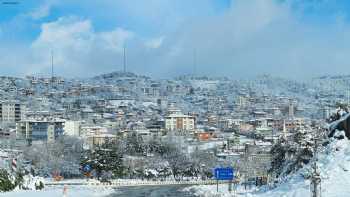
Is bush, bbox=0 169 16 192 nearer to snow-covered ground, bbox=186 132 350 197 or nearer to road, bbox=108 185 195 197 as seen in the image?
road, bbox=108 185 195 197

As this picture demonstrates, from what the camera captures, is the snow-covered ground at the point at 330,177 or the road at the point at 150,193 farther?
the road at the point at 150,193

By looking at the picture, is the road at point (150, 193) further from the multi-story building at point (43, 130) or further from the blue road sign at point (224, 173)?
the multi-story building at point (43, 130)

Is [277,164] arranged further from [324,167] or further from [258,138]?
[258,138]

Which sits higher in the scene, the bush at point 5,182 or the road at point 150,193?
the bush at point 5,182

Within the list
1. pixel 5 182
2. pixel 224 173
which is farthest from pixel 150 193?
pixel 5 182

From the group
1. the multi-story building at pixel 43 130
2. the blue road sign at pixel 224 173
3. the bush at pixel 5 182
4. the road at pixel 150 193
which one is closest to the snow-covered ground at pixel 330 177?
the blue road sign at pixel 224 173

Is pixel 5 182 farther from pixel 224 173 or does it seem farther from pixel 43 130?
pixel 43 130

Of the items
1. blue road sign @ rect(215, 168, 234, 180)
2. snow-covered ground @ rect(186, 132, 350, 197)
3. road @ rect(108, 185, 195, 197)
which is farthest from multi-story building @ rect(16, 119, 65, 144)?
snow-covered ground @ rect(186, 132, 350, 197)

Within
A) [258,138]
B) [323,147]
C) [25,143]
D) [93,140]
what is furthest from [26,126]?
[323,147]

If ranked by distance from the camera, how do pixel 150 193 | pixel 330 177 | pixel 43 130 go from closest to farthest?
pixel 330 177 < pixel 150 193 < pixel 43 130

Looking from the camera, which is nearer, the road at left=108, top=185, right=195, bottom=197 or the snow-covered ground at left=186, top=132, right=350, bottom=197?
the snow-covered ground at left=186, top=132, right=350, bottom=197

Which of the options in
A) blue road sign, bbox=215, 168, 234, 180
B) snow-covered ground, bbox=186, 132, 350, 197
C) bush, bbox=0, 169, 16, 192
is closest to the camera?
snow-covered ground, bbox=186, 132, 350, 197

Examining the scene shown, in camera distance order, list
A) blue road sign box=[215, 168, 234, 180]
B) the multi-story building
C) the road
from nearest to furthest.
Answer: blue road sign box=[215, 168, 234, 180] → the road → the multi-story building

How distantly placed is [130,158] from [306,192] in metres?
87.5
